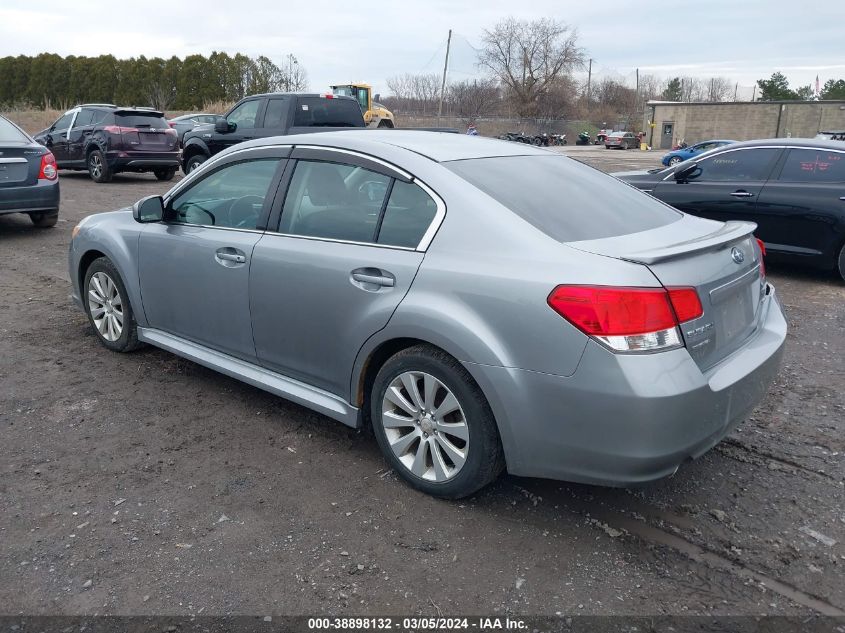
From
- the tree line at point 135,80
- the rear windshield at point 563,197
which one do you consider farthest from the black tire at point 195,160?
the tree line at point 135,80

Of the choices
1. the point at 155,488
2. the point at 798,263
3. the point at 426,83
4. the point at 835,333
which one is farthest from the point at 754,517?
the point at 426,83

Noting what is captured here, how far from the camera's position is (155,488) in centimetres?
340

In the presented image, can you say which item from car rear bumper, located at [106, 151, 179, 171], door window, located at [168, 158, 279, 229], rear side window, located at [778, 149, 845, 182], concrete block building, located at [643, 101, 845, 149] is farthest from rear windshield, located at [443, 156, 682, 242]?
concrete block building, located at [643, 101, 845, 149]

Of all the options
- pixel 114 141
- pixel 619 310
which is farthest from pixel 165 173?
pixel 619 310

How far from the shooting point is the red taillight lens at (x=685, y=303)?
2738 millimetres

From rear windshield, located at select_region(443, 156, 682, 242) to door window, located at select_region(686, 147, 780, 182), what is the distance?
15.9 feet

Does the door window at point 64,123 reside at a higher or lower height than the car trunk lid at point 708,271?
higher

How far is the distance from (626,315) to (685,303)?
276mm

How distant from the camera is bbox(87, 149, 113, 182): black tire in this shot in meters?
15.5

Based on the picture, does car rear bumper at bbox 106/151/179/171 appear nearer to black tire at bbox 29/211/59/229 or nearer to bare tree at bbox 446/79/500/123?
black tire at bbox 29/211/59/229

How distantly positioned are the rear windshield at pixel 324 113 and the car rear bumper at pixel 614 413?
11.0 metres

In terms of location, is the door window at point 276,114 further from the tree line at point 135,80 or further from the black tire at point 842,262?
the tree line at point 135,80

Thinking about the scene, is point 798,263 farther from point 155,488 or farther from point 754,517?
point 155,488

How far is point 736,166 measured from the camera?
26.8 feet
